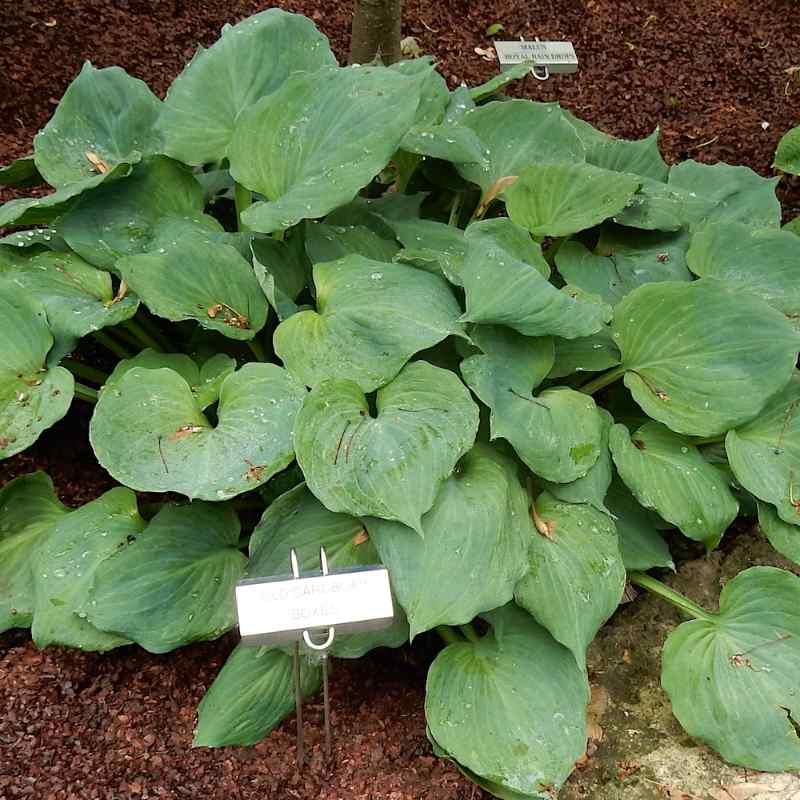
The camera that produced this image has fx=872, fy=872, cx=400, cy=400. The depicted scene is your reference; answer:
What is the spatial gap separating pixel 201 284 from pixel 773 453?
1.21 metres

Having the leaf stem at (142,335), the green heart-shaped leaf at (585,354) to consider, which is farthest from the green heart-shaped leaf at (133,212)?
the green heart-shaped leaf at (585,354)

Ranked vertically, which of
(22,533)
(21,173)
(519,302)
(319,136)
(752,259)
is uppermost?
(319,136)

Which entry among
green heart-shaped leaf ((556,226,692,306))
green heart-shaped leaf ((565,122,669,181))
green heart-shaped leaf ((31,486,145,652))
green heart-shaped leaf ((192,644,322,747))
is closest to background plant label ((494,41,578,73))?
green heart-shaped leaf ((565,122,669,181))

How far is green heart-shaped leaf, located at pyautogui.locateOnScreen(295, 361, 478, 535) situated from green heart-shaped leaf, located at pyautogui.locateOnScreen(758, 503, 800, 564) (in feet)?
2.14

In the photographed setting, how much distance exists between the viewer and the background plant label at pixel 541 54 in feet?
9.46

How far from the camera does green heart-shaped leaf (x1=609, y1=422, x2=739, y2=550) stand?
1.68 metres

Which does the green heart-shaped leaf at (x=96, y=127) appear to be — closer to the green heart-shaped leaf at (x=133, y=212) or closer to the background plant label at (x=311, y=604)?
the green heart-shaped leaf at (x=133, y=212)

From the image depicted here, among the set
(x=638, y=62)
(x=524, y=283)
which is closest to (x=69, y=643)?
(x=524, y=283)

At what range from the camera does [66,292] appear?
1.87 metres

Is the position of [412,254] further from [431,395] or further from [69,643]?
[69,643]

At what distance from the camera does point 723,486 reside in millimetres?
1738

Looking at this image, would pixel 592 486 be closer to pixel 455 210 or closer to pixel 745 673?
pixel 745 673

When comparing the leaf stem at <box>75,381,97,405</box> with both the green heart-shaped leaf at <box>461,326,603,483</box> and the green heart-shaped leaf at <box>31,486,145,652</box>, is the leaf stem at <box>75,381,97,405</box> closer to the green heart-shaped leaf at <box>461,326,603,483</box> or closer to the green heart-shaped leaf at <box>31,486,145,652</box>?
the green heart-shaped leaf at <box>31,486,145,652</box>

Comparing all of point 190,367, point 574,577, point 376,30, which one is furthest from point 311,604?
point 376,30
